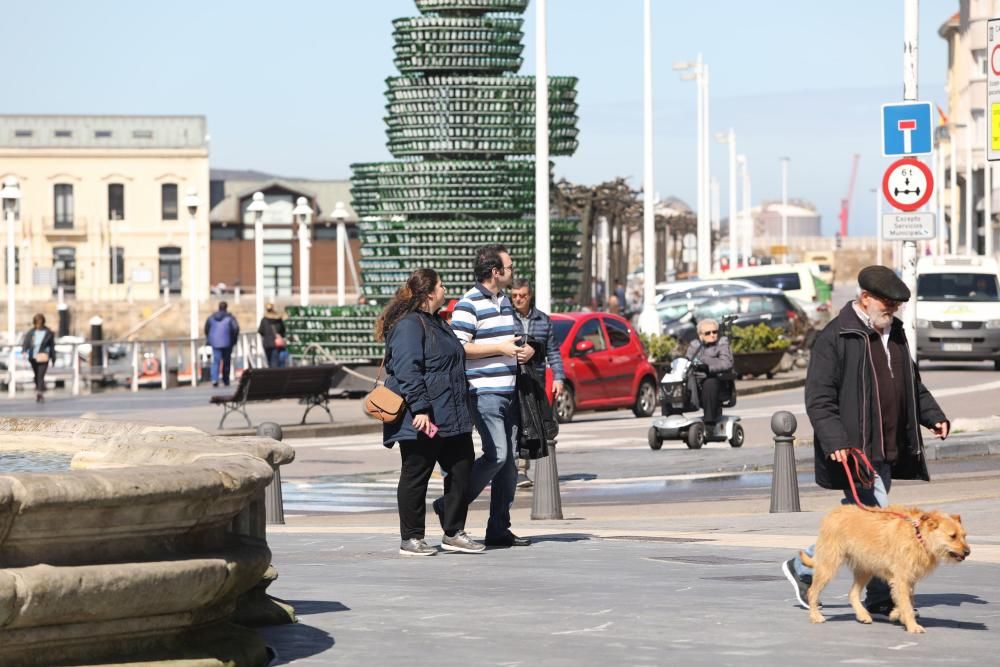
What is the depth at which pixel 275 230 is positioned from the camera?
350ft

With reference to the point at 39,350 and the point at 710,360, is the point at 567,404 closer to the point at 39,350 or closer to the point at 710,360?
the point at 710,360

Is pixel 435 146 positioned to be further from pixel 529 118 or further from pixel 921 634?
pixel 921 634

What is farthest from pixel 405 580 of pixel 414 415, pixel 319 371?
pixel 319 371

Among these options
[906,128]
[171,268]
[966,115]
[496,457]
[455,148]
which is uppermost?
[966,115]

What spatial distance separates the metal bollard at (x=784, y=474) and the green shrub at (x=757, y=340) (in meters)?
20.6

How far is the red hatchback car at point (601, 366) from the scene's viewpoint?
87.2 ft

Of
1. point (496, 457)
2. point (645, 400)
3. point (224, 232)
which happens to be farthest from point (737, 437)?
point (224, 232)

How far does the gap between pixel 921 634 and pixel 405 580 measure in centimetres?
284

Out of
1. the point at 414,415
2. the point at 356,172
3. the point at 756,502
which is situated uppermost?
the point at 356,172

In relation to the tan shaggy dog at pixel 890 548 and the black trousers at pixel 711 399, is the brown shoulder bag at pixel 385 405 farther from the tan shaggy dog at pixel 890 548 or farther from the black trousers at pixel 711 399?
the black trousers at pixel 711 399

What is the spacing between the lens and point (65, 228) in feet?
340

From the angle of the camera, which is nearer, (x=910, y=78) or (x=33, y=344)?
(x=910, y=78)

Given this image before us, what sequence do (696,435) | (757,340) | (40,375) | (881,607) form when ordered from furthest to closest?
(757,340) → (40,375) → (696,435) → (881,607)

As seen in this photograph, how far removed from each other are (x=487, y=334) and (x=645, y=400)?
1658 cm
